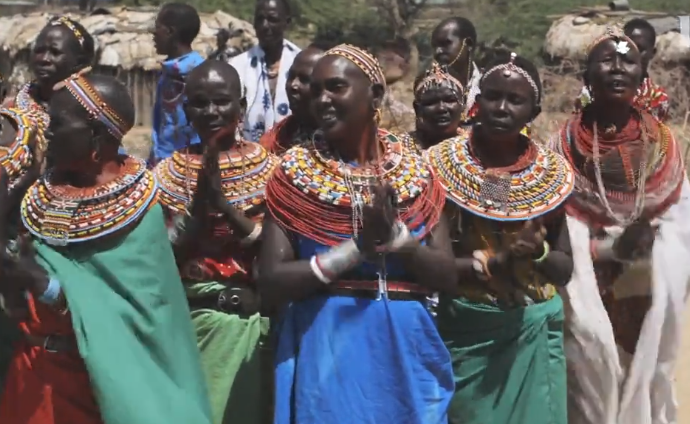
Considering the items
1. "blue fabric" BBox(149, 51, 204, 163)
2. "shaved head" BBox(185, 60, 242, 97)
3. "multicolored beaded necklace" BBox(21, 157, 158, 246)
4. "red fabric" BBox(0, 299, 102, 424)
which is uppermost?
"shaved head" BBox(185, 60, 242, 97)

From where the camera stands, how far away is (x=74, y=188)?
3490 mm

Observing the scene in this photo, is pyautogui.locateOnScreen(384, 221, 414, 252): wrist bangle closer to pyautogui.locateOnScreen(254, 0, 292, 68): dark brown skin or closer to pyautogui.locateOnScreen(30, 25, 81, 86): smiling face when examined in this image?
pyautogui.locateOnScreen(30, 25, 81, 86): smiling face

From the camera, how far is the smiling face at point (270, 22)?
664cm

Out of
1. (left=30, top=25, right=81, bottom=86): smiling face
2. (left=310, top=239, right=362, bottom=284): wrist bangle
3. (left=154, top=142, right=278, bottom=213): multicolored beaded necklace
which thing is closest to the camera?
(left=310, top=239, right=362, bottom=284): wrist bangle

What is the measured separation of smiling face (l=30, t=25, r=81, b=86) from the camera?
498 cm

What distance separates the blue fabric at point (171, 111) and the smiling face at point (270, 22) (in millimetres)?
453

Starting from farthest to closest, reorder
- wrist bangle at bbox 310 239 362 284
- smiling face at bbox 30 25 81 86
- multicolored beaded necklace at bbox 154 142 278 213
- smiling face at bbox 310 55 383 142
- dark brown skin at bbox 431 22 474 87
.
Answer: dark brown skin at bbox 431 22 474 87
smiling face at bbox 30 25 81 86
multicolored beaded necklace at bbox 154 142 278 213
smiling face at bbox 310 55 383 142
wrist bangle at bbox 310 239 362 284

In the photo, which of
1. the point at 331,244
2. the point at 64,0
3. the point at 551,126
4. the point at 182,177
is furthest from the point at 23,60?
the point at 331,244

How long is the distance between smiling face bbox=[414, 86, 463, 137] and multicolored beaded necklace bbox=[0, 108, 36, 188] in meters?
1.78

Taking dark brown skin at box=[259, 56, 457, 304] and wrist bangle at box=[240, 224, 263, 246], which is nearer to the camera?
dark brown skin at box=[259, 56, 457, 304]

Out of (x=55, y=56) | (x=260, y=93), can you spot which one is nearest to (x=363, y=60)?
(x=55, y=56)

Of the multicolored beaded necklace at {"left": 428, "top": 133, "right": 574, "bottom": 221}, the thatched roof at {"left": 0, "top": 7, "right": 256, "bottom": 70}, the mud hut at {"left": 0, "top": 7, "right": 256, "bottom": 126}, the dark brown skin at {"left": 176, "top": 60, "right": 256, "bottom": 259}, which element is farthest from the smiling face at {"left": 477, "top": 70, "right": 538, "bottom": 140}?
the thatched roof at {"left": 0, "top": 7, "right": 256, "bottom": 70}

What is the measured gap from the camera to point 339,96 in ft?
11.2

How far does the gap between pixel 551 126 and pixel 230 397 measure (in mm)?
8863
